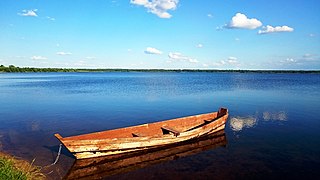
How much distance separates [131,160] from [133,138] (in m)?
0.93

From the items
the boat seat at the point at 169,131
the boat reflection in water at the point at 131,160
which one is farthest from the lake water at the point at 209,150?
the boat seat at the point at 169,131

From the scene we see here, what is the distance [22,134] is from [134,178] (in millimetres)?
8960

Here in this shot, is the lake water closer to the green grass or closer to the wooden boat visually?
the green grass

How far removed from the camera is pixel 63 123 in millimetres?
Result: 17797

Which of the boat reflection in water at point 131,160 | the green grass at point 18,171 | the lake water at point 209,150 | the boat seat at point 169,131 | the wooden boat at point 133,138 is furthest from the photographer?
the boat seat at point 169,131

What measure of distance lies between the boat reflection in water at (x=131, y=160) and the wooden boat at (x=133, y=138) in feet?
0.74

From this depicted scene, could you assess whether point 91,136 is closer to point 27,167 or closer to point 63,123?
point 27,167

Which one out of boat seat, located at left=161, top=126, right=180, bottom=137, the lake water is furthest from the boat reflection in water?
boat seat, located at left=161, top=126, right=180, bottom=137

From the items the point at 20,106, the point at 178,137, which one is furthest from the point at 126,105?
the point at 178,137

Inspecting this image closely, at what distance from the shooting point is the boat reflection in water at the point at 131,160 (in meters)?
9.88

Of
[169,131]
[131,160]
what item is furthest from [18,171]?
[169,131]

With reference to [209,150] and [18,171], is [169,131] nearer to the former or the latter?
[209,150]

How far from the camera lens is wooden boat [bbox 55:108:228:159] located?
33.5ft

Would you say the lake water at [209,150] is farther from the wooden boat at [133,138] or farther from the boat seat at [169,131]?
A: the boat seat at [169,131]
